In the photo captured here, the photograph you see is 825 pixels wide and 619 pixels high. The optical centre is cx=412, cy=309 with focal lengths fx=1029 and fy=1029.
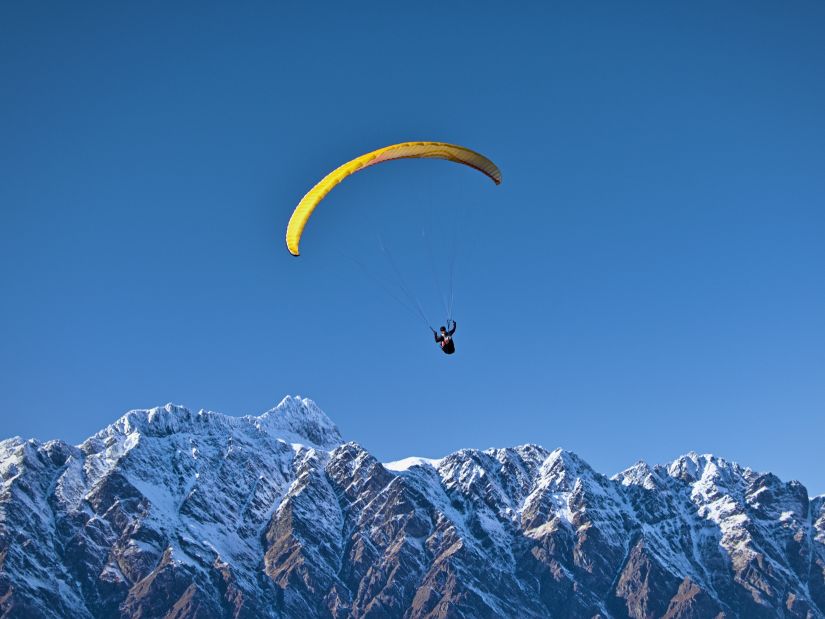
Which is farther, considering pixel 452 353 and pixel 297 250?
pixel 297 250

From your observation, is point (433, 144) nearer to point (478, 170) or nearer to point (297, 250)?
point (478, 170)

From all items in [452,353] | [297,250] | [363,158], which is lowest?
[452,353]

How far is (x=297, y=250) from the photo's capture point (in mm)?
77188

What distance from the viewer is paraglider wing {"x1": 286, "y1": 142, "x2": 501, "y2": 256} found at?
74.2 metres

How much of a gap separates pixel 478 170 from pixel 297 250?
14975 millimetres

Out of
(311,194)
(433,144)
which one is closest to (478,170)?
(433,144)

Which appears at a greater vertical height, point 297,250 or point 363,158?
point 363,158

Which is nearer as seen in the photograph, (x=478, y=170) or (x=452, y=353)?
(x=452, y=353)

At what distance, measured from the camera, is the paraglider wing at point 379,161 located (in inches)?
2923

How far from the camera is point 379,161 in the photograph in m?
75.0

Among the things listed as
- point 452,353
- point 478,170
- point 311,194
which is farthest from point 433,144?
point 452,353

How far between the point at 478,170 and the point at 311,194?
41.9 ft

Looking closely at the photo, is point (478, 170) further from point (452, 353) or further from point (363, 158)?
point (452, 353)

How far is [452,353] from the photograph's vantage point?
7231 centimetres
